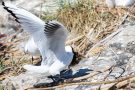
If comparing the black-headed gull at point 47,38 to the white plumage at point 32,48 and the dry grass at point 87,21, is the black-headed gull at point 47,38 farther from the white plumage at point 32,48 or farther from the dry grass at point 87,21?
the dry grass at point 87,21

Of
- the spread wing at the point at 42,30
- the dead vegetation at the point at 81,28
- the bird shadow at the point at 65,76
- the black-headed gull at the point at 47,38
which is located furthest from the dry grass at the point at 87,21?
the spread wing at the point at 42,30

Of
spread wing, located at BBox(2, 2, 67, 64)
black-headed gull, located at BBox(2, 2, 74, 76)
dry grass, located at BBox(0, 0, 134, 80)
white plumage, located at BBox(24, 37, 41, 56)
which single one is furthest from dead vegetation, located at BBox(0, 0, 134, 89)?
spread wing, located at BBox(2, 2, 67, 64)

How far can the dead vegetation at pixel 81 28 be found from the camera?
6328 millimetres

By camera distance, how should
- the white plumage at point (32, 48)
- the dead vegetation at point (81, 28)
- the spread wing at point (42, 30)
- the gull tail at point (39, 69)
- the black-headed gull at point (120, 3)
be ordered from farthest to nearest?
the black-headed gull at point (120, 3) → the dead vegetation at point (81, 28) → the white plumage at point (32, 48) → the gull tail at point (39, 69) → the spread wing at point (42, 30)

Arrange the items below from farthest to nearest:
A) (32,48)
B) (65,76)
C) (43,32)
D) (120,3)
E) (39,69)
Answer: (120,3) < (32,48) < (65,76) < (39,69) < (43,32)

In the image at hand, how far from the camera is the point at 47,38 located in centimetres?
524

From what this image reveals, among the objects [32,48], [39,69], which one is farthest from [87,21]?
[39,69]

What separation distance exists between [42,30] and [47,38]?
0.09 m

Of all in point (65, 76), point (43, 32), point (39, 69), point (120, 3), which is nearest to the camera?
point (43, 32)

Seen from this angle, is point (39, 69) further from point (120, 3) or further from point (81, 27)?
point (120, 3)

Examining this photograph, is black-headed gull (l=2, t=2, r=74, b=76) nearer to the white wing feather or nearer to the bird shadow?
the white wing feather

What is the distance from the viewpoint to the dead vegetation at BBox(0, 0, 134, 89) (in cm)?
633

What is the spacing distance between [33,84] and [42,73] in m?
0.26

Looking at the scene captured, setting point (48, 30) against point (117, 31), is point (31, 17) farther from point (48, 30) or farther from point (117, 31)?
point (117, 31)
